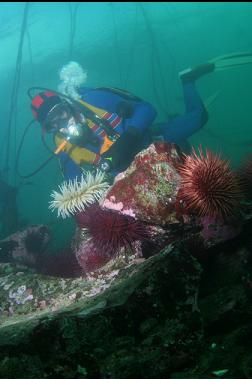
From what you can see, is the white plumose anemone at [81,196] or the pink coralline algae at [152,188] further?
the white plumose anemone at [81,196]

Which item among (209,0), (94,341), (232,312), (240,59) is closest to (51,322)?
(94,341)

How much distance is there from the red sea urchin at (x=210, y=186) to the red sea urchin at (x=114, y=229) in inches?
30.5

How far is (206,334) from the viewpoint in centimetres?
317

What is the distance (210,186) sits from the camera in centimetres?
346

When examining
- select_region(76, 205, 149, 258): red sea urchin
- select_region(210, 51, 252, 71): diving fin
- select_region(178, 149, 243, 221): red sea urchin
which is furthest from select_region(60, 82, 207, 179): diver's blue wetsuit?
select_region(178, 149, 243, 221): red sea urchin

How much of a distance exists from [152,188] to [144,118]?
12.1 ft

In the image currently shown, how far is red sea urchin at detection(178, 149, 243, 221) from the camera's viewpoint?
346 cm

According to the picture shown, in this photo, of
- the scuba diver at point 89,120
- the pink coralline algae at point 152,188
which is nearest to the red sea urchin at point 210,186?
the pink coralline algae at point 152,188

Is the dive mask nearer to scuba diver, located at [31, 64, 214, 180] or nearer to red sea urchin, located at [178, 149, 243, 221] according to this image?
scuba diver, located at [31, 64, 214, 180]

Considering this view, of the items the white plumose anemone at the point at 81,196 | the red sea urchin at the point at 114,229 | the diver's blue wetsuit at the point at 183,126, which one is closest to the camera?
the red sea urchin at the point at 114,229

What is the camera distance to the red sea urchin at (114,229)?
13.0 ft

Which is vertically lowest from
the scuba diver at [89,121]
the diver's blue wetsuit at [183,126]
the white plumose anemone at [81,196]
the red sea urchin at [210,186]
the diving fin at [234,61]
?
the red sea urchin at [210,186]

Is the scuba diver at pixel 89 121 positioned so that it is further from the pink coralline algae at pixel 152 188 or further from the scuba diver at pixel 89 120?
the pink coralline algae at pixel 152 188

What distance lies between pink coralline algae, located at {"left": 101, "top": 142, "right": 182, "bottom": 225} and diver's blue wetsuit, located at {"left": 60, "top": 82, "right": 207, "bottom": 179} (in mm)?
1805
